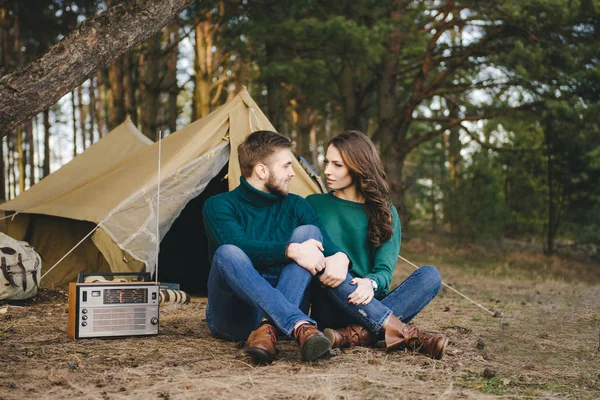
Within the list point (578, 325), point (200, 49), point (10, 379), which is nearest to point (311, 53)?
point (200, 49)

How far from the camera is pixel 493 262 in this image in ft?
35.8

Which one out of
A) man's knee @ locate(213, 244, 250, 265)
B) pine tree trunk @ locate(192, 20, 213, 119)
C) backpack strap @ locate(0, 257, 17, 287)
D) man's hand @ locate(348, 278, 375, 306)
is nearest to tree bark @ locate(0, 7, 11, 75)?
pine tree trunk @ locate(192, 20, 213, 119)

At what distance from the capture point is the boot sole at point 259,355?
8.82ft

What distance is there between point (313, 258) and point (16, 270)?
2.82m

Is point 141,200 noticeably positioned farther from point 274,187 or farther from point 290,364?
point 290,364

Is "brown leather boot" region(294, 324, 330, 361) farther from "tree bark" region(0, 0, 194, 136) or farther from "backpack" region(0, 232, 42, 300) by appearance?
"backpack" region(0, 232, 42, 300)

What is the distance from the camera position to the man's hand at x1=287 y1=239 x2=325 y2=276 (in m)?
2.90

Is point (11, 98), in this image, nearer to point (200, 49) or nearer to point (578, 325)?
point (578, 325)

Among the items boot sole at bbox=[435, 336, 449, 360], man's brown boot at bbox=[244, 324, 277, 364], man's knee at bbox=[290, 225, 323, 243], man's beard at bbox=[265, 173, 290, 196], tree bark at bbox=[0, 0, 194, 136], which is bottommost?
boot sole at bbox=[435, 336, 449, 360]

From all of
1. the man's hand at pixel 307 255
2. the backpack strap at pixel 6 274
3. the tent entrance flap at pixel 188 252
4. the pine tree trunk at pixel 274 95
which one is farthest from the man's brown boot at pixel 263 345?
the pine tree trunk at pixel 274 95

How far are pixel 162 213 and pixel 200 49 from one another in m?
8.03

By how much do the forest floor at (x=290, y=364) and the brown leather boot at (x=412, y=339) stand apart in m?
0.05

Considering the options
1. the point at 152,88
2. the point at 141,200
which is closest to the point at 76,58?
the point at 141,200

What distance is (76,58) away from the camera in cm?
388
